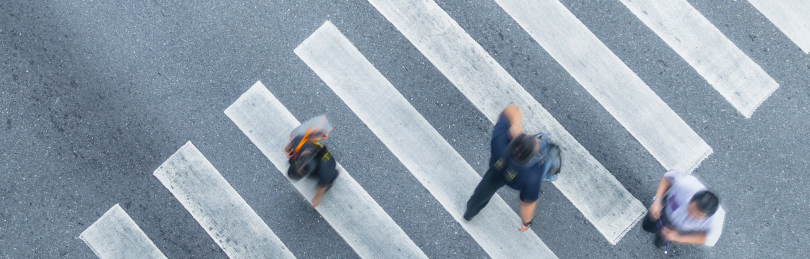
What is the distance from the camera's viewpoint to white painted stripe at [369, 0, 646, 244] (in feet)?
15.4

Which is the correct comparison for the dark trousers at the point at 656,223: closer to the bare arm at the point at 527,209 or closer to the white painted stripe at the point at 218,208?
the bare arm at the point at 527,209

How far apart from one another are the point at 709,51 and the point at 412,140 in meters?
3.15

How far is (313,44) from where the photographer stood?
5.00 metres

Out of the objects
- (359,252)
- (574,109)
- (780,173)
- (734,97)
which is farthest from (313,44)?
(780,173)

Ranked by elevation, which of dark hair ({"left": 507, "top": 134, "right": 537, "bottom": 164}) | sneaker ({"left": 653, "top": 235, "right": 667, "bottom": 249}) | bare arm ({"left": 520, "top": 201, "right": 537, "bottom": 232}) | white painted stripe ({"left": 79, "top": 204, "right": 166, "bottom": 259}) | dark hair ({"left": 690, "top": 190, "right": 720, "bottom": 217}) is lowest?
sneaker ({"left": 653, "top": 235, "right": 667, "bottom": 249})

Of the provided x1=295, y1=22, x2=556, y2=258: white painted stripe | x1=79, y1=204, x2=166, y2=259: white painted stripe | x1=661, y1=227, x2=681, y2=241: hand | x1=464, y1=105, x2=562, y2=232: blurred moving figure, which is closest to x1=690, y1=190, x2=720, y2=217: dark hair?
x1=661, y1=227, x2=681, y2=241: hand

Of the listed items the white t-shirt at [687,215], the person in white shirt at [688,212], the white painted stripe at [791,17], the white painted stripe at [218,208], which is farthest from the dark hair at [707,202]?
the white painted stripe at [218,208]

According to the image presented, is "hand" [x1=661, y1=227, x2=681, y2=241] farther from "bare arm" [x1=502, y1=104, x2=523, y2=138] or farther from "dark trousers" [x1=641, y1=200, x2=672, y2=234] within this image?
"bare arm" [x1=502, y1=104, x2=523, y2=138]

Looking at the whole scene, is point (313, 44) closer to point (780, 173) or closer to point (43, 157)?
point (43, 157)

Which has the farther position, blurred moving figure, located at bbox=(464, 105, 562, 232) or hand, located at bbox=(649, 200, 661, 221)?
hand, located at bbox=(649, 200, 661, 221)

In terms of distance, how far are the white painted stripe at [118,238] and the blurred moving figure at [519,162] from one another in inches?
129

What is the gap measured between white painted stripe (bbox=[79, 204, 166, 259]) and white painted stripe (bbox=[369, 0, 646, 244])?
3.30m

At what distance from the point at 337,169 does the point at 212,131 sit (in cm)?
135

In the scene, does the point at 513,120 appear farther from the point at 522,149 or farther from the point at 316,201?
the point at 316,201
